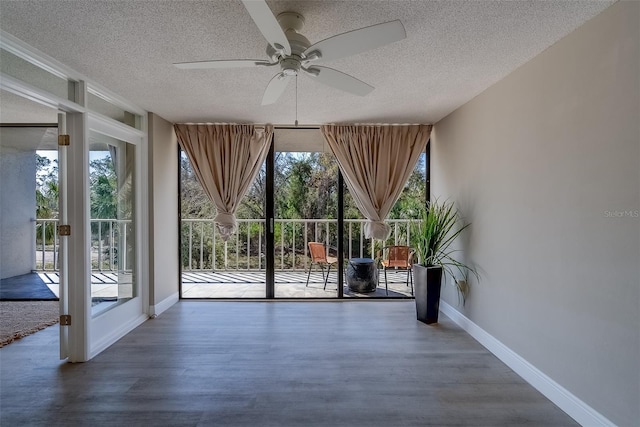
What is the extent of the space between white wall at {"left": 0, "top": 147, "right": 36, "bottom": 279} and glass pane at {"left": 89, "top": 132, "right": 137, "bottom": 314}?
10.4 feet

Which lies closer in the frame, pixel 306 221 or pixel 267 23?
pixel 267 23

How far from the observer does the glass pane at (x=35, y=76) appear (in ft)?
6.30

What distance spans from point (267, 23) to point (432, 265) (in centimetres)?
274

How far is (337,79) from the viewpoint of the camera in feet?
6.42

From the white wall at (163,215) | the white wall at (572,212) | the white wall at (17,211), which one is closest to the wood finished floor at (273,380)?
the white wall at (572,212)

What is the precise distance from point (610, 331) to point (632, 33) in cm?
150

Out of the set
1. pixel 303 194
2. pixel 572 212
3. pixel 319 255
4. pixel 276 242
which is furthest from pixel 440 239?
pixel 276 242

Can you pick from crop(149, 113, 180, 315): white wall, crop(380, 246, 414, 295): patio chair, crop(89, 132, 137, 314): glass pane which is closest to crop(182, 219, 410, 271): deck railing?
crop(380, 246, 414, 295): patio chair

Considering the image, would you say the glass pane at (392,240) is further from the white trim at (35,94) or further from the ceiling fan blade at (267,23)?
the white trim at (35,94)

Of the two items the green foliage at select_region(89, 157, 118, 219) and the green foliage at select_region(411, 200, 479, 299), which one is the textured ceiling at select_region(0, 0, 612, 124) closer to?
the green foliage at select_region(89, 157, 118, 219)

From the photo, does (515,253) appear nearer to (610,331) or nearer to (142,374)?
(610,331)

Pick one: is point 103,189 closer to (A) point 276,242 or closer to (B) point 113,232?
(B) point 113,232

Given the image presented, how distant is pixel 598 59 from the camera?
166cm

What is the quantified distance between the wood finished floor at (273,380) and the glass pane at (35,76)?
6.82 feet
